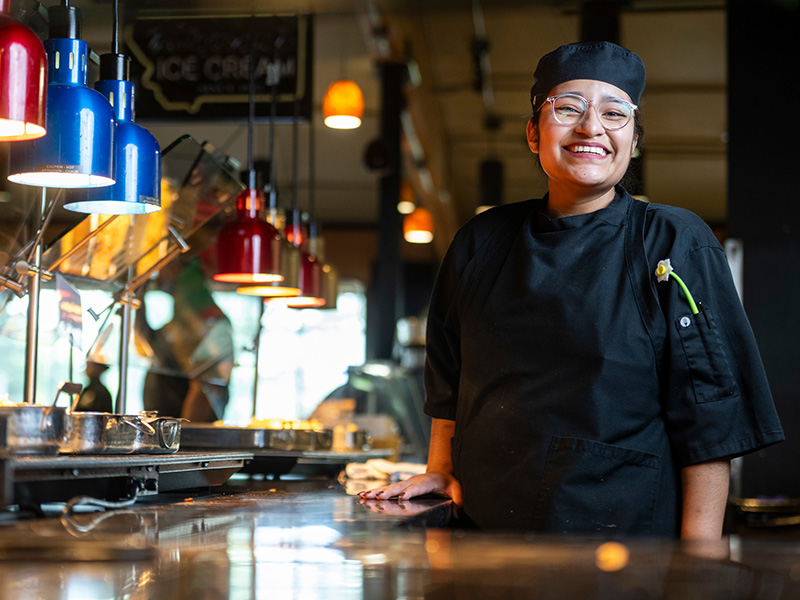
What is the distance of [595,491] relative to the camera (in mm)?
1555

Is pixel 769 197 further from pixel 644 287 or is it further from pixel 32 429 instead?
pixel 32 429

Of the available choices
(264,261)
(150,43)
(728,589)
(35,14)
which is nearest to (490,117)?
(150,43)

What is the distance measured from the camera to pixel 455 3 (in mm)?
6945

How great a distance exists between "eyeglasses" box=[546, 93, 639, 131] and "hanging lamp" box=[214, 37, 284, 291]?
1.38 metres

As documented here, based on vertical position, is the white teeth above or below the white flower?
above

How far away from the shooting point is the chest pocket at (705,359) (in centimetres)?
158

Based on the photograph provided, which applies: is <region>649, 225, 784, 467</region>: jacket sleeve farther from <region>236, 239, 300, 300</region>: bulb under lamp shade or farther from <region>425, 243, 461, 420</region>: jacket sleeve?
<region>236, 239, 300, 300</region>: bulb under lamp shade

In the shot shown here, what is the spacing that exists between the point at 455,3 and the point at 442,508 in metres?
5.95

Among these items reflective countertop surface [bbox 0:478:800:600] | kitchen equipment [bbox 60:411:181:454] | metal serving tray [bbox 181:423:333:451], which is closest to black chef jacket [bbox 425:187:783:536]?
reflective countertop surface [bbox 0:478:800:600]

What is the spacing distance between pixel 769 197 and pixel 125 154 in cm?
441

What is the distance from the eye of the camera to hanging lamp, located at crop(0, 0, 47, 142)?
1.31 m

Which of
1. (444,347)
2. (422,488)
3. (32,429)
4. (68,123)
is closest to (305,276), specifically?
(444,347)

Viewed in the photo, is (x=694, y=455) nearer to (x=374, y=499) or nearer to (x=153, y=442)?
(x=374, y=499)

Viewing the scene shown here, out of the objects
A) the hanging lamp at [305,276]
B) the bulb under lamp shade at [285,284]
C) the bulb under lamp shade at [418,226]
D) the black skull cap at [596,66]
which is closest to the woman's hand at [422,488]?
the black skull cap at [596,66]
